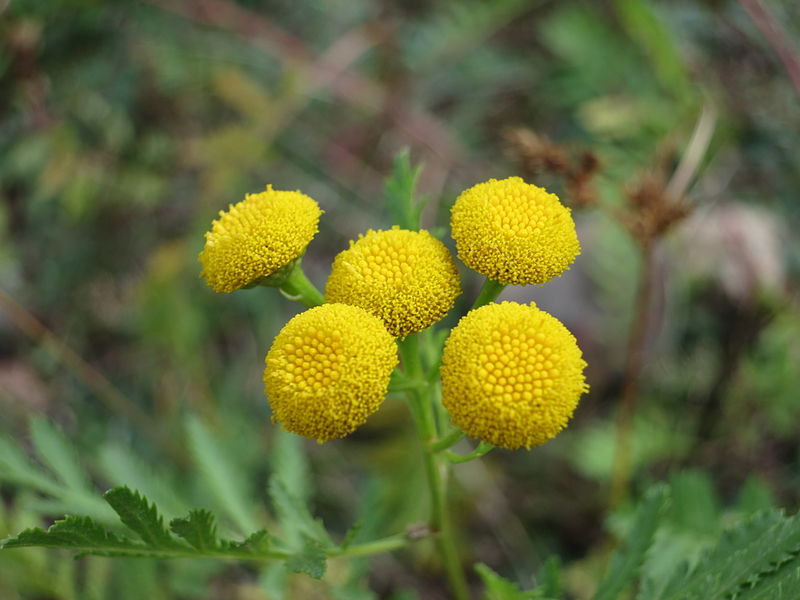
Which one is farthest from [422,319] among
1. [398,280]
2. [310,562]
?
[310,562]

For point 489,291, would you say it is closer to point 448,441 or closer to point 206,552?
point 448,441

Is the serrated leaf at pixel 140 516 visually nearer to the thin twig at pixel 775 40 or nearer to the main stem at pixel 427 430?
the main stem at pixel 427 430

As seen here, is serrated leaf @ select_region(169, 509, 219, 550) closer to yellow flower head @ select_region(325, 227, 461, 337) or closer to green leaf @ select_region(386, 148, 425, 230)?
yellow flower head @ select_region(325, 227, 461, 337)

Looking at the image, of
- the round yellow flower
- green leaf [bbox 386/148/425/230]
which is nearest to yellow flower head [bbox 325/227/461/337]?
the round yellow flower

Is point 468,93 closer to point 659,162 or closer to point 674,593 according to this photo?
point 659,162

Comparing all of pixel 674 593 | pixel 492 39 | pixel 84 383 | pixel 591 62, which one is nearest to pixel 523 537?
pixel 674 593

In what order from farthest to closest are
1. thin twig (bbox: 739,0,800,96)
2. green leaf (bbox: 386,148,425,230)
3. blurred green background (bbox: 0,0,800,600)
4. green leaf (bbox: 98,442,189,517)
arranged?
blurred green background (bbox: 0,0,800,600)
thin twig (bbox: 739,0,800,96)
green leaf (bbox: 98,442,189,517)
green leaf (bbox: 386,148,425,230)
